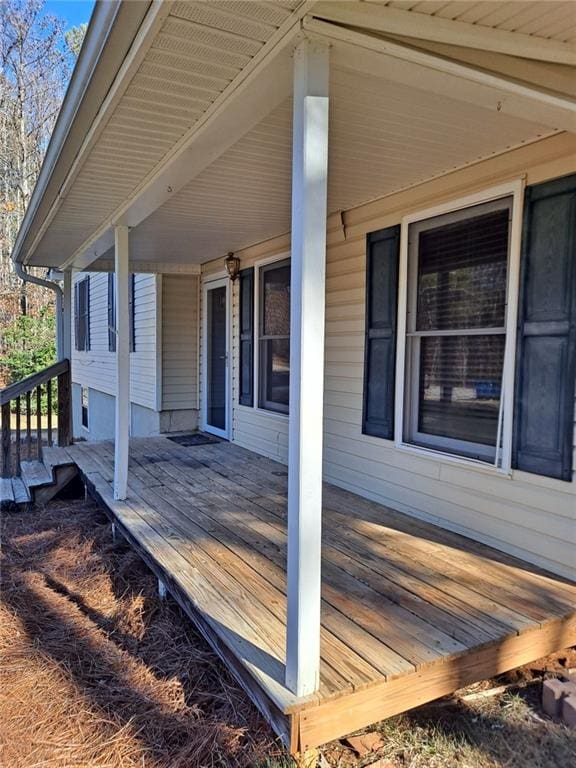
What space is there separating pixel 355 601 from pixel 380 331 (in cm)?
199

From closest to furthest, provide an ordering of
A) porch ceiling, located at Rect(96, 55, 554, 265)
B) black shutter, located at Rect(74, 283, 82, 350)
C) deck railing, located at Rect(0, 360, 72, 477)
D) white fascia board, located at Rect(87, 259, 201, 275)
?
porch ceiling, located at Rect(96, 55, 554, 265) < deck railing, located at Rect(0, 360, 72, 477) < white fascia board, located at Rect(87, 259, 201, 275) < black shutter, located at Rect(74, 283, 82, 350)

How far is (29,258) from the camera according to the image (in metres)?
5.51

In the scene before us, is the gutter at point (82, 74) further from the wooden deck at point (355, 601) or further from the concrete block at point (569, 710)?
the concrete block at point (569, 710)

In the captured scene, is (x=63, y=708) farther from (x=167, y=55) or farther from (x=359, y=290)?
(x=359, y=290)

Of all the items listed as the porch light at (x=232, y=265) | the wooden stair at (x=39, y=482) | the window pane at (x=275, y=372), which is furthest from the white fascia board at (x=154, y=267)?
the wooden stair at (x=39, y=482)

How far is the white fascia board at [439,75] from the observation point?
5.46ft

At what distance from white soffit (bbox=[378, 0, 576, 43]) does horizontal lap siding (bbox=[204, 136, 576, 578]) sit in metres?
0.86

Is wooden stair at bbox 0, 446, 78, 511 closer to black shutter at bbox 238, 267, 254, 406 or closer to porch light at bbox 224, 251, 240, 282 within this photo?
black shutter at bbox 238, 267, 254, 406

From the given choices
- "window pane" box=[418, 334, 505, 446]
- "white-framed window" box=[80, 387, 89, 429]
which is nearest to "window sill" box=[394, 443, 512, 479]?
"window pane" box=[418, 334, 505, 446]

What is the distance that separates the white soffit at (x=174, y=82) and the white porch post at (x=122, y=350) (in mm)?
510

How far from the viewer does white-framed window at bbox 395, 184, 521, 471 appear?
9.55 ft

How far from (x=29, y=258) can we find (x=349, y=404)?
377 centimetres

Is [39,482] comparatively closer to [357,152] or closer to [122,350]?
[122,350]

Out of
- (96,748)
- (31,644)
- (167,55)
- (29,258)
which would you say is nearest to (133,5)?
(167,55)
